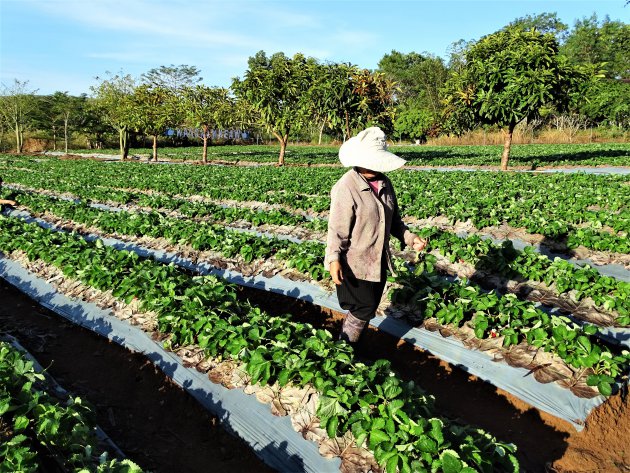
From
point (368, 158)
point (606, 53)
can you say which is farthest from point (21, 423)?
point (606, 53)

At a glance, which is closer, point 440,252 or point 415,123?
point 440,252

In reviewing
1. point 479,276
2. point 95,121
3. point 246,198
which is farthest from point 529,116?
point 95,121

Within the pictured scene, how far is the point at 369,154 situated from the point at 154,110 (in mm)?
31063

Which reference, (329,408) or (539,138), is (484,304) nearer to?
(329,408)

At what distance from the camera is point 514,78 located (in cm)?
1719

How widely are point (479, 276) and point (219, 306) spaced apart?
3693mm

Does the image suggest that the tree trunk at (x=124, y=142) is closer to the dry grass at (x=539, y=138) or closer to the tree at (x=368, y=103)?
the tree at (x=368, y=103)

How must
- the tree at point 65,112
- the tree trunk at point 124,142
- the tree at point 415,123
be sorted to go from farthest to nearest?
the tree at point 415,123 → the tree at point 65,112 → the tree trunk at point 124,142

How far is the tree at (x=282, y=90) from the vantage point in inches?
1000

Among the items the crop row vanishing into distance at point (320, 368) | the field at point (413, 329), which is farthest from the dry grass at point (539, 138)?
the crop row vanishing into distance at point (320, 368)

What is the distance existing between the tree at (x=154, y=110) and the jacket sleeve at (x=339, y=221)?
30.1 metres

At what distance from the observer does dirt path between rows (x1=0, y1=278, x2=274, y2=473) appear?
128 inches

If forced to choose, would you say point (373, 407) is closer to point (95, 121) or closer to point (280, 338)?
point (280, 338)

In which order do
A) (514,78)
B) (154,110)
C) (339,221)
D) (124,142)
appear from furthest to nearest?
1. (124,142)
2. (154,110)
3. (514,78)
4. (339,221)
